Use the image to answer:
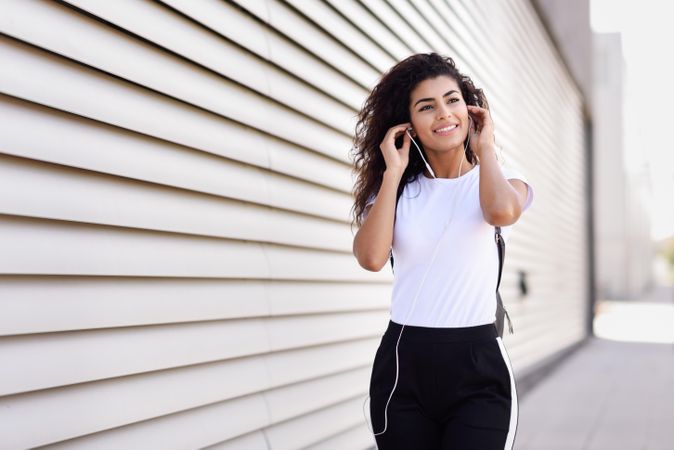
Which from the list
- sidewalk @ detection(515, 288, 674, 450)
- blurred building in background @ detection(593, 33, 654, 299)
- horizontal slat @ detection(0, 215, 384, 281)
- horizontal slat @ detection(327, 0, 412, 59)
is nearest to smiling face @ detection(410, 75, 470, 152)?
horizontal slat @ detection(0, 215, 384, 281)

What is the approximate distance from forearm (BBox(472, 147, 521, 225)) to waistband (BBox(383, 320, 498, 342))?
0.30 meters

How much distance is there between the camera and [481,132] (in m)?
2.47

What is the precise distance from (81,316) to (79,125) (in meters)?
0.50

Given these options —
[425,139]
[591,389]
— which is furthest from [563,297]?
[425,139]

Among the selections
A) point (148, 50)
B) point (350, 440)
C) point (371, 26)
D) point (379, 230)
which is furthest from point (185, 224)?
point (371, 26)

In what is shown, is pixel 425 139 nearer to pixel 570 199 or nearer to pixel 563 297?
pixel 563 297

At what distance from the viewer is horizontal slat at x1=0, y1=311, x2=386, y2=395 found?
194 centimetres

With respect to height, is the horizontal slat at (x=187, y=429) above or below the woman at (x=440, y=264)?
below

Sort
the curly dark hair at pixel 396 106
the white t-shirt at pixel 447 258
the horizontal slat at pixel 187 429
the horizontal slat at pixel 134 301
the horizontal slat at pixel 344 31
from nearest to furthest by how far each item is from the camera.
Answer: the horizontal slat at pixel 134 301 → the horizontal slat at pixel 187 429 → the white t-shirt at pixel 447 258 → the curly dark hair at pixel 396 106 → the horizontal slat at pixel 344 31

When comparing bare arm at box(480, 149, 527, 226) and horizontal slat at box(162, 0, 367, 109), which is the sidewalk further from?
bare arm at box(480, 149, 527, 226)

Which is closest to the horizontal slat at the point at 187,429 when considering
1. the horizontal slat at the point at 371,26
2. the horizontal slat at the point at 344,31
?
the horizontal slat at the point at 344,31

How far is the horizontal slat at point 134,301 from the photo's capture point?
194cm

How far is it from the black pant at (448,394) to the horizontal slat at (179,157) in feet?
2.99

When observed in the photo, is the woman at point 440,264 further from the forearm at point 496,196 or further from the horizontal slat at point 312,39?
the horizontal slat at point 312,39
